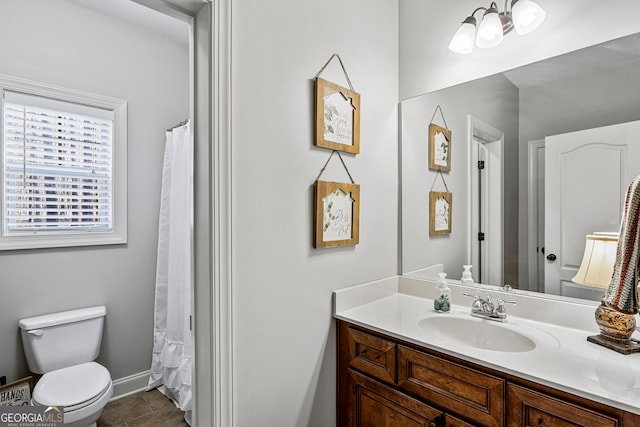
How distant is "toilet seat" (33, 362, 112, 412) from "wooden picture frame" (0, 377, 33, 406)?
5.3 inches

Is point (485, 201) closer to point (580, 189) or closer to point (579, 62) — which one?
point (580, 189)

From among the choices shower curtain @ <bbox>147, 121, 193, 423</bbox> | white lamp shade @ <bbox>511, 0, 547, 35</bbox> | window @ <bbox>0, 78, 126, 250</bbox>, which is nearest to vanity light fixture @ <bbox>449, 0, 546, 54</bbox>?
white lamp shade @ <bbox>511, 0, 547, 35</bbox>

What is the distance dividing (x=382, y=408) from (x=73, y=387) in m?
1.65

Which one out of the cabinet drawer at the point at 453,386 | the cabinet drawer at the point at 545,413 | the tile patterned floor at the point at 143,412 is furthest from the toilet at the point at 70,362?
the cabinet drawer at the point at 545,413

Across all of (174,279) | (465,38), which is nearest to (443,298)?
(465,38)

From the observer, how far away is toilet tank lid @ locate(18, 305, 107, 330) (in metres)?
1.92

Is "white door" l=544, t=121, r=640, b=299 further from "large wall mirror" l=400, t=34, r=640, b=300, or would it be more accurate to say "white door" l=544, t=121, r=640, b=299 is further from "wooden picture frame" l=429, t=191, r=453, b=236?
"wooden picture frame" l=429, t=191, r=453, b=236

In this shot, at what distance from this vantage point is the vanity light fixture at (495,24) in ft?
4.46

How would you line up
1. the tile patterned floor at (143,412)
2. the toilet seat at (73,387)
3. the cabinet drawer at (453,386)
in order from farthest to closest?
the tile patterned floor at (143,412) → the toilet seat at (73,387) → the cabinet drawer at (453,386)

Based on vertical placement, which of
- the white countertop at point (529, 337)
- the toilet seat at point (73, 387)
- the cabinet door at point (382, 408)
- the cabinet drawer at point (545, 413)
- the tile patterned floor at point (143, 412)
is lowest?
the tile patterned floor at point (143, 412)

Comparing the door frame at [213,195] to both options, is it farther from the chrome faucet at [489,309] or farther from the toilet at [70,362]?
the chrome faucet at [489,309]

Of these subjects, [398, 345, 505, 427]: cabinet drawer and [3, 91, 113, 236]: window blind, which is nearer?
[398, 345, 505, 427]: cabinet drawer

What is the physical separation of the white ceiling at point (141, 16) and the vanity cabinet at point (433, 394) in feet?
7.20

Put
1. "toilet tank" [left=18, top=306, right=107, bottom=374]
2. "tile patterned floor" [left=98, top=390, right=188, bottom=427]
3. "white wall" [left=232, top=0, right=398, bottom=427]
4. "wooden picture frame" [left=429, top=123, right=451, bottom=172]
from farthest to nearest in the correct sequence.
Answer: "tile patterned floor" [left=98, top=390, right=188, bottom=427], "toilet tank" [left=18, top=306, right=107, bottom=374], "wooden picture frame" [left=429, top=123, right=451, bottom=172], "white wall" [left=232, top=0, right=398, bottom=427]
